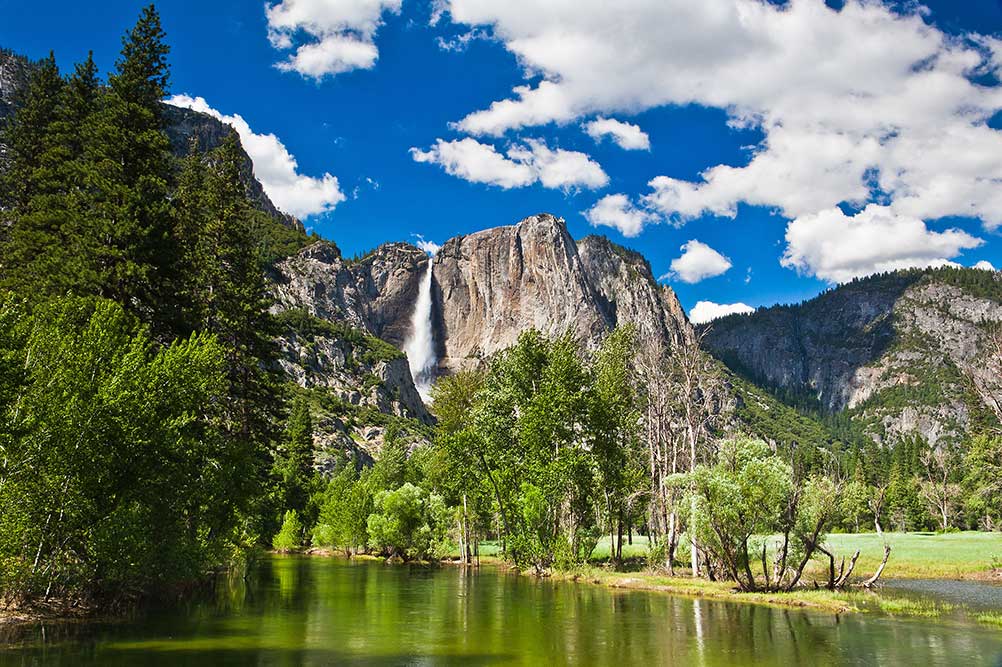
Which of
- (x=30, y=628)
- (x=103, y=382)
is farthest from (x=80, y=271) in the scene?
(x=30, y=628)

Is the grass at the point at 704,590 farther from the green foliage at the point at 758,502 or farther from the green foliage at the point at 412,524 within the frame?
the green foliage at the point at 412,524

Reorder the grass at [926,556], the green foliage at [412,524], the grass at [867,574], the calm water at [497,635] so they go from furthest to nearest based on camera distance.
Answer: the green foliage at [412,524] < the grass at [926,556] < the grass at [867,574] < the calm water at [497,635]

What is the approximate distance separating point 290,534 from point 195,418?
6971cm

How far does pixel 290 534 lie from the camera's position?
9075cm

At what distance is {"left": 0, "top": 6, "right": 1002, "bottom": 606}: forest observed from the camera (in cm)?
2181

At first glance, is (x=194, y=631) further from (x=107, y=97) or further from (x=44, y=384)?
(x=107, y=97)

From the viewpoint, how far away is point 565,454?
1860 inches

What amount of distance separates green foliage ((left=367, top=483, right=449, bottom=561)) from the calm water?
28.8 metres

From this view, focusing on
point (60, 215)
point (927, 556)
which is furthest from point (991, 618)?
point (60, 215)

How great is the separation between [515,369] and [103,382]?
36.0 metres

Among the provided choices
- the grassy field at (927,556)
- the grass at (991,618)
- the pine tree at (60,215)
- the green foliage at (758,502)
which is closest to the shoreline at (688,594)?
the grassy field at (927,556)

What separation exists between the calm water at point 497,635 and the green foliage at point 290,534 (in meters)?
58.6

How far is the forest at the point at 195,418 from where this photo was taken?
21.8 meters

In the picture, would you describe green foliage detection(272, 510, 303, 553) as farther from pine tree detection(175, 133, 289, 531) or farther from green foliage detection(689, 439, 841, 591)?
green foliage detection(689, 439, 841, 591)
